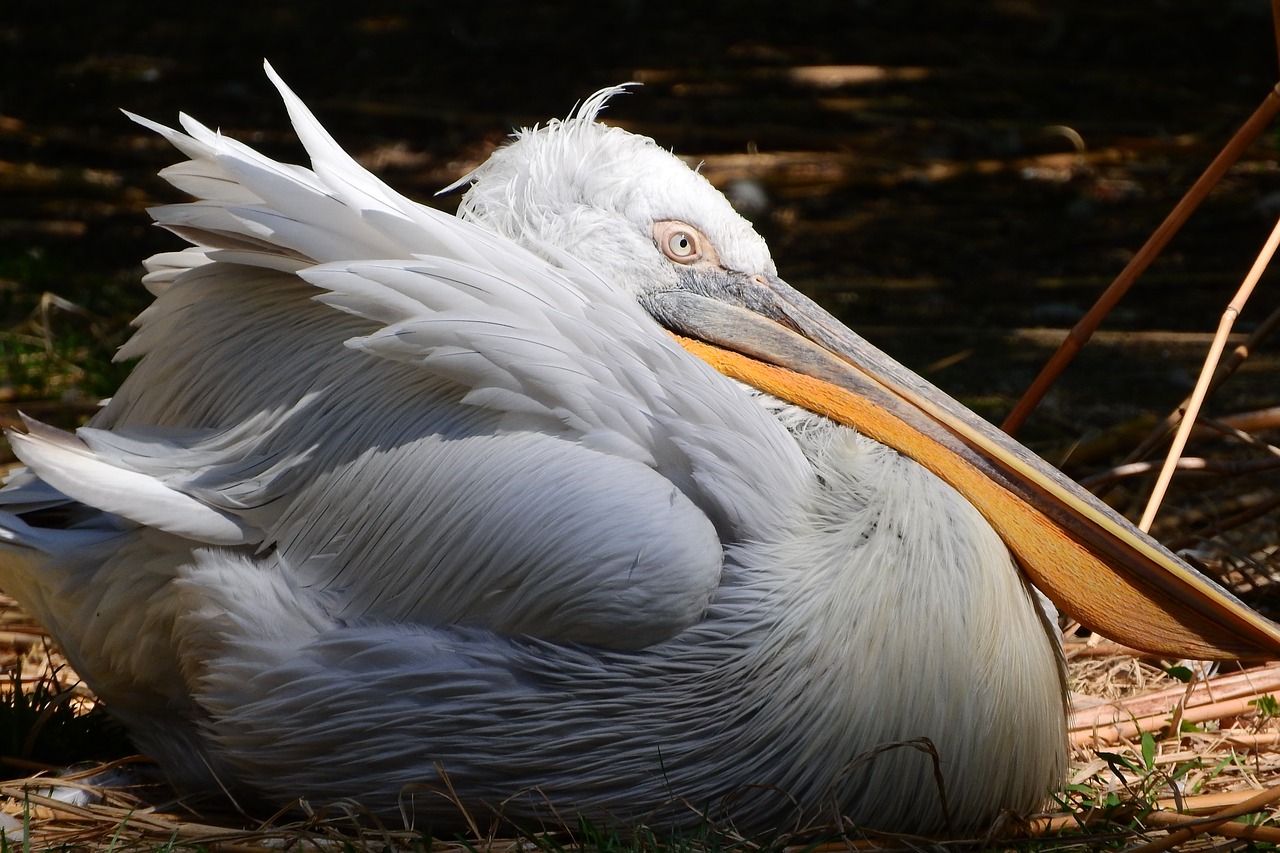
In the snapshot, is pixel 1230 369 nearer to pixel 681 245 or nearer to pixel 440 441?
pixel 681 245

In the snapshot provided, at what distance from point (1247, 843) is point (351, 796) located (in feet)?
3.96

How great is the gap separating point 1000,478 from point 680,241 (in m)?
0.66

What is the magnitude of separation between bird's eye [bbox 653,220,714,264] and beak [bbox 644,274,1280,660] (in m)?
0.06

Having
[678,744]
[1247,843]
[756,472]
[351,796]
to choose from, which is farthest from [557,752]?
[1247,843]

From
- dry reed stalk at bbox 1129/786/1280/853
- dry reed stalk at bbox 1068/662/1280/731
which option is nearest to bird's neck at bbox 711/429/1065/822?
dry reed stalk at bbox 1129/786/1280/853

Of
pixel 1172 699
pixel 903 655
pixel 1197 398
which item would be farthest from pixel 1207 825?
pixel 1197 398

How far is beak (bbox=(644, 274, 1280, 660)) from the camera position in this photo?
2.06 meters

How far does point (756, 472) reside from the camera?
1959mm

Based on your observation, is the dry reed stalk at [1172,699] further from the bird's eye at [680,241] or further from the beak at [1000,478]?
the bird's eye at [680,241]

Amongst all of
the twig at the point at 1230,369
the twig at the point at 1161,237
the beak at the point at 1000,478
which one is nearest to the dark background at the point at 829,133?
the twig at the point at 1230,369

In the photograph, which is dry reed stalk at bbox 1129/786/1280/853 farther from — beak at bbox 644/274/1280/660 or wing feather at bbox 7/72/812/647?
wing feather at bbox 7/72/812/647

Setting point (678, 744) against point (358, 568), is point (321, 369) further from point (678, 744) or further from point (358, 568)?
point (678, 744)

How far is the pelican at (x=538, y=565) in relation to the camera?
191cm

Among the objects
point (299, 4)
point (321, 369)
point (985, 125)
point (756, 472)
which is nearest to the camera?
point (756, 472)
